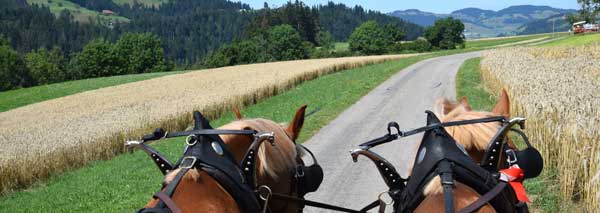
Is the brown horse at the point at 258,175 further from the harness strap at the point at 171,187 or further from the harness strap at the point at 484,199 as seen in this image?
the harness strap at the point at 484,199

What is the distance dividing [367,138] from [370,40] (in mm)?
91551

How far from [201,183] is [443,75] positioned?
95.5 feet

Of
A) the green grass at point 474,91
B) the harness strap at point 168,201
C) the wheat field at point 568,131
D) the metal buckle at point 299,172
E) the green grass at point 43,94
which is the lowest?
the green grass at point 43,94

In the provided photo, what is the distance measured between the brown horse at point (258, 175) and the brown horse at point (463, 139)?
3.20 feet

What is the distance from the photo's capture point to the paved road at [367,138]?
27.5ft

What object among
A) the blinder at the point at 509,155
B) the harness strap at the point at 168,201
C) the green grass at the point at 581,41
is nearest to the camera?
the harness strap at the point at 168,201

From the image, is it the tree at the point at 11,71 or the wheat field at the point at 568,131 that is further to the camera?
the tree at the point at 11,71

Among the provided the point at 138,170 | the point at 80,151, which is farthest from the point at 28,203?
the point at 80,151

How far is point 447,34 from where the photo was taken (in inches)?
3878

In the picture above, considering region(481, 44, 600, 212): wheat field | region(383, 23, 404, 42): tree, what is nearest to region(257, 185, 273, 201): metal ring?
region(481, 44, 600, 212): wheat field

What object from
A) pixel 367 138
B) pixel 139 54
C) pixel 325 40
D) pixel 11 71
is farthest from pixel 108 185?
pixel 325 40

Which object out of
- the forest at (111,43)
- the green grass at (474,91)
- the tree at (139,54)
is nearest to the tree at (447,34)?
the forest at (111,43)

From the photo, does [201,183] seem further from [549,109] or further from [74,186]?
[74,186]

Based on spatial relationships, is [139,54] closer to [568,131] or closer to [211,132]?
[568,131]
